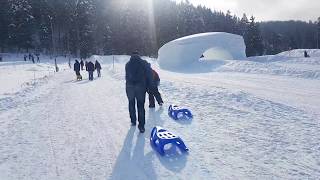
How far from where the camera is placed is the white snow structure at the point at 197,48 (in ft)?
134

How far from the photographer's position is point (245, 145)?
273 inches

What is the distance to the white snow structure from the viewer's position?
40.8 meters

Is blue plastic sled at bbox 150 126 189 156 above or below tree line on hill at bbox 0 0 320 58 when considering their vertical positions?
below

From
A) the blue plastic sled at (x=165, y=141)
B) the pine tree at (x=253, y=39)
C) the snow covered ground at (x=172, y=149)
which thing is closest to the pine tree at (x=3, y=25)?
the pine tree at (x=253, y=39)

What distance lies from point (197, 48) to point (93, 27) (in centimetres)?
5293

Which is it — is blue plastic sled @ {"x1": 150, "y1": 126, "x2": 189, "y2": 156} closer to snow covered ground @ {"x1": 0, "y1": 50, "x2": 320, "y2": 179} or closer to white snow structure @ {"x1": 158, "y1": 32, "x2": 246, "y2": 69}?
snow covered ground @ {"x1": 0, "y1": 50, "x2": 320, "y2": 179}

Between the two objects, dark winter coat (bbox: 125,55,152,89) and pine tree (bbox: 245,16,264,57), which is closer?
dark winter coat (bbox: 125,55,152,89)

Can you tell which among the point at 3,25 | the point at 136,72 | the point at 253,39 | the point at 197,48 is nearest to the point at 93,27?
the point at 3,25

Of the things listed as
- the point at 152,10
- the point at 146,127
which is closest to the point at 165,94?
the point at 146,127

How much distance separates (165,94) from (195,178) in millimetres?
9892

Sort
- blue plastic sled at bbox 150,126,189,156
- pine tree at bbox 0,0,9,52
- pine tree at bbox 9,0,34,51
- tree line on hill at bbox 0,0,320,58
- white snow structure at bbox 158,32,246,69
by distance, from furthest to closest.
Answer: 1. tree line on hill at bbox 0,0,320,58
2. pine tree at bbox 9,0,34,51
3. pine tree at bbox 0,0,9,52
4. white snow structure at bbox 158,32,246,69
5. blue plastic sled at bbox 150,126,189,156

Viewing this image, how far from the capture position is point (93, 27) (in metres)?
88.8

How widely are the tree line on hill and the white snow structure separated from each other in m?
29.1

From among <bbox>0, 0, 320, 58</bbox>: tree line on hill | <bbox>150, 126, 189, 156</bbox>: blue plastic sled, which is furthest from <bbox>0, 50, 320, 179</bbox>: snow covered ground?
<bbox>0, 0, 320, 58</bbox>: tree line on hill
